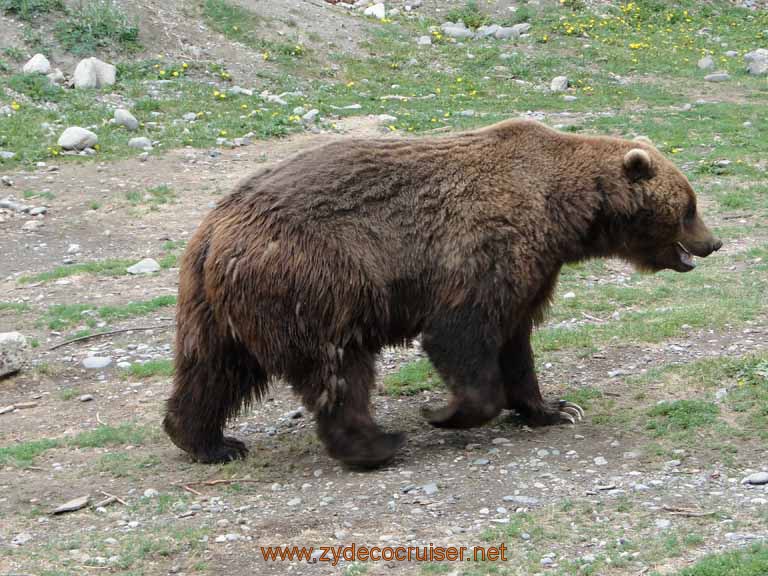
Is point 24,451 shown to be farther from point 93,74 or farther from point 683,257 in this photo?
point 93,74

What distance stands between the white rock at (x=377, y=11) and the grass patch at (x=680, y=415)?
1717 centimetres

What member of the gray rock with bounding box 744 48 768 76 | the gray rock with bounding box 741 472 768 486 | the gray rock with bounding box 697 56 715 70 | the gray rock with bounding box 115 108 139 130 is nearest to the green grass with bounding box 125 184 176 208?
the gray rock with bounding box 115 108 139 130

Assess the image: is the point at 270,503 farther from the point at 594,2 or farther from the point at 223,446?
the point at 594,2

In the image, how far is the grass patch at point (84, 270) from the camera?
11.1 metres

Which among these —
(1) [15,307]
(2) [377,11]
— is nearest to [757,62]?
(2) [377,11]

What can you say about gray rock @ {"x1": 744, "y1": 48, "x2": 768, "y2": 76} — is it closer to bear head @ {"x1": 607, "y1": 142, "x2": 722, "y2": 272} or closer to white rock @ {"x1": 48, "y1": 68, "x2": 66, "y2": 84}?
white rock @ {"x1": 48, "y1": 68, "x2": 66, "y2": 84}

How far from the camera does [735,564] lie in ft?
16.2

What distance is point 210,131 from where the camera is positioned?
625 inches

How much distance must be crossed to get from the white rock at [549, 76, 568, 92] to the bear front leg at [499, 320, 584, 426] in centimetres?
1213

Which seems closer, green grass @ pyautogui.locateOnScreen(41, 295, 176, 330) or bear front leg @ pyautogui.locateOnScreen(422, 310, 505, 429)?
bear front leg @ pyautogui.locateOnScreen(422, 310, 505, 429)

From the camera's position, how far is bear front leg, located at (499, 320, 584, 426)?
7.43m

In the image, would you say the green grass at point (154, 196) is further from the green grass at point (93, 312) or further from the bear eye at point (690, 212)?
the bear eye at point (690, 212)

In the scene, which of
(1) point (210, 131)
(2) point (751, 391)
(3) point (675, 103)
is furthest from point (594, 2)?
(2) point (751, 391)

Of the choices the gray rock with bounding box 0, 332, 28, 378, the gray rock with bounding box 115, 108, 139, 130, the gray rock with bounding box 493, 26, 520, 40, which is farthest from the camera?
the gray rock with bounding box 493, 26, 520, 40
